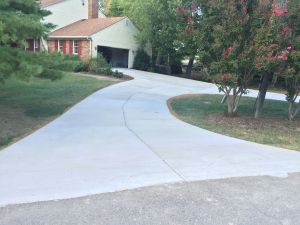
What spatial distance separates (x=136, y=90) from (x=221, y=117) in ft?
24.1

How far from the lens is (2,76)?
863cm

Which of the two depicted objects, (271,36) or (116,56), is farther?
(116,56)

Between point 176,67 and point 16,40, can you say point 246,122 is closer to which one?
point 16,40

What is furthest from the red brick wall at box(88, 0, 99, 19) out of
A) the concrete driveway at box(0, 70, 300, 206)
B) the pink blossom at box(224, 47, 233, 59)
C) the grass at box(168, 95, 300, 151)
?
the pink blossom at box(224, 47, 233, 59)

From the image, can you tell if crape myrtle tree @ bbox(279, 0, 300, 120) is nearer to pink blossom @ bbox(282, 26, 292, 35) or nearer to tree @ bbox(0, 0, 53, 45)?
pink blossom @ bbox(282, 26, 292, 35)

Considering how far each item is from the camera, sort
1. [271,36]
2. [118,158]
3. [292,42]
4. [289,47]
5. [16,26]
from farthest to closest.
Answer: [292,42] → [271,36] → [289,47] → [16,26] → [118,158]

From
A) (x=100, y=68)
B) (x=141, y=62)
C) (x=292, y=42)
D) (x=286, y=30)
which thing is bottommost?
(x=141, y=62)

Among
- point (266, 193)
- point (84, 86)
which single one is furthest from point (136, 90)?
point (266, 193)

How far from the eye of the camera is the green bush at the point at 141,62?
34.0 meters

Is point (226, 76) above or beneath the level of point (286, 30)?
beneath

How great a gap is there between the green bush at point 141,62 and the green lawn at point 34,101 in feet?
42.0

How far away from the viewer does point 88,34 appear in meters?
29.9

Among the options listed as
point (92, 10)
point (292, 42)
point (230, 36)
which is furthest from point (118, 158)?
point (92, 10)

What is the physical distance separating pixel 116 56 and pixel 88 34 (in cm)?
586
